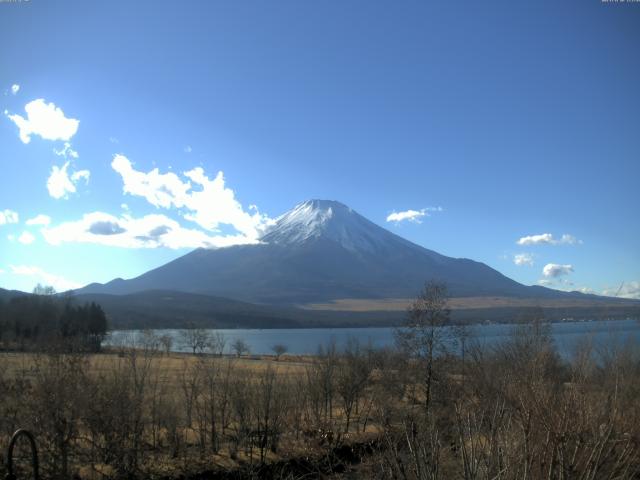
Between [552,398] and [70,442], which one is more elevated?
[552,398]

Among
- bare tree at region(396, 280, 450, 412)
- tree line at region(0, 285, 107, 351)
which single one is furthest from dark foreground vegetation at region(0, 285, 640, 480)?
tree line at region(0, 285, 107, 351)

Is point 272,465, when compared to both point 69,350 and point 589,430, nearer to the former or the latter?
point 69,350

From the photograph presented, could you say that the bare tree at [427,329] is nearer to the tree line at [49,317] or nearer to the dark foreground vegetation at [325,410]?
the dark foreground vegetation at [325,410]

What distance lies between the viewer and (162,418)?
23234 millimetres

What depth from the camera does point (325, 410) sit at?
2898cm

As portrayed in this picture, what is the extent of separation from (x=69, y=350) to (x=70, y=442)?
3062 mm

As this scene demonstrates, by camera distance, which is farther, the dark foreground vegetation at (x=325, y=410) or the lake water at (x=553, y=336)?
the lake water at (x=553, y=336)

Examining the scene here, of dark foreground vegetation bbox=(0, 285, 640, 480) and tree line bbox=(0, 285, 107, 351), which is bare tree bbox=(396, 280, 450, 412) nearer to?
dark foreground vegetation bbox=(0, 285, 640, 480)

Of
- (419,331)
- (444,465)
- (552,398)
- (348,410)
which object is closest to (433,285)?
(419,331)

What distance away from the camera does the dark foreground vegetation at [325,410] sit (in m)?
6.19

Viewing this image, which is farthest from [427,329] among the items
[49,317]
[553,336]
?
[49,317]

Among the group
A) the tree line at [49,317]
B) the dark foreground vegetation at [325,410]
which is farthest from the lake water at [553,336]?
the tree line at [49,317]

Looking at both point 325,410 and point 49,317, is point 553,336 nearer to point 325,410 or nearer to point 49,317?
point 325,410

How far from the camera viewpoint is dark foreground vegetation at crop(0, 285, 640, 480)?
6194mm
